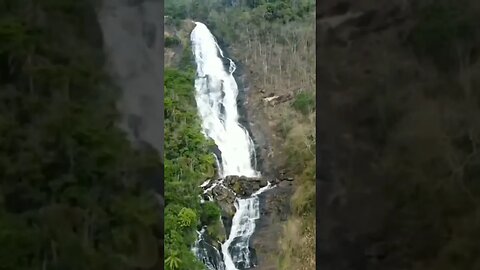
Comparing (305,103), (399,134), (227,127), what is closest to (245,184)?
(227,127)

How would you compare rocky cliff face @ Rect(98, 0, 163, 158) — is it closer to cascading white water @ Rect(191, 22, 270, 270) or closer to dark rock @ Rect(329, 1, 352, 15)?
cascading white water @ Rect(191, 22, 270, 270)

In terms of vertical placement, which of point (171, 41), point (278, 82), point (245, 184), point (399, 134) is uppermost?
point (171, 41)

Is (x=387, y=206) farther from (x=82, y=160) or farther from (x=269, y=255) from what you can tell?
(x=82, y=160)

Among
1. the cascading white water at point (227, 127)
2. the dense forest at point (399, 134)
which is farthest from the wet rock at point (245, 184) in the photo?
the dense forest at point (399, 134)

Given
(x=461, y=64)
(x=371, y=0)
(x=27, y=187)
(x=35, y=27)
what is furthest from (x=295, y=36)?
(x=27, y=187)

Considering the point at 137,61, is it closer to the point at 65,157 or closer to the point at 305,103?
the point at 65,157

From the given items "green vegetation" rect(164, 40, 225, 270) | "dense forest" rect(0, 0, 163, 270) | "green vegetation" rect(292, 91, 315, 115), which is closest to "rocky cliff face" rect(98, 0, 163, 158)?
"dense forest" rect(0, 0, 163, 270)
